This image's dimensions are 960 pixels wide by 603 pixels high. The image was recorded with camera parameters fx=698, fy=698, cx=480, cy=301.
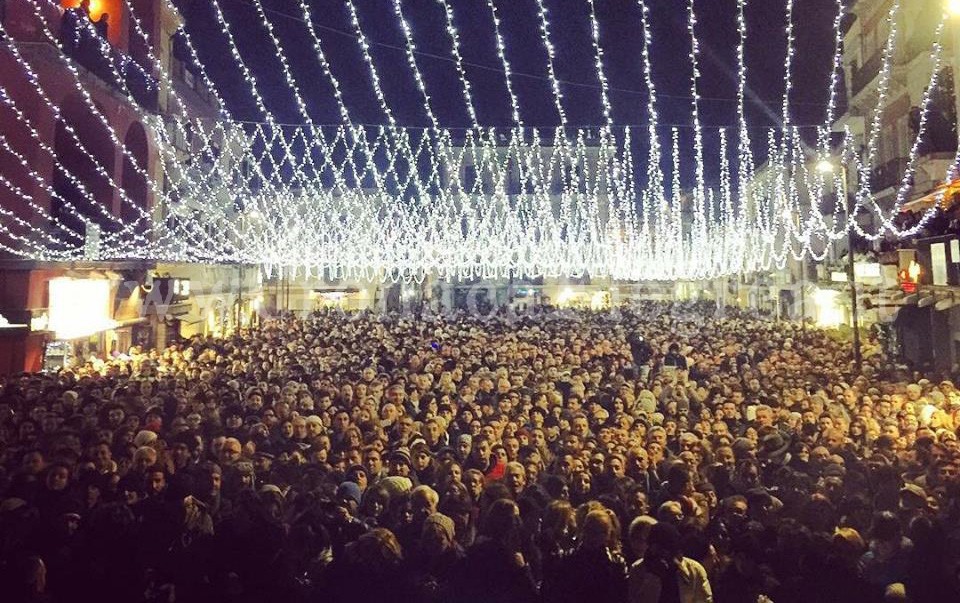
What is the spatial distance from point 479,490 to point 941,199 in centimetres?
1180

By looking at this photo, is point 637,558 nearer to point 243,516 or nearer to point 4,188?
point 243,516

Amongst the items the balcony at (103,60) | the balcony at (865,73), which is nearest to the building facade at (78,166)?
the balcony at (103,60)

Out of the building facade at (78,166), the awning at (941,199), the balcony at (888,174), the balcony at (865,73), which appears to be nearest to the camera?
the awning at (941,199)

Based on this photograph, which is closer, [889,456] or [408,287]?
[889,456]

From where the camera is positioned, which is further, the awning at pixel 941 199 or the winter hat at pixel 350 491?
the awning at pixel 941 199

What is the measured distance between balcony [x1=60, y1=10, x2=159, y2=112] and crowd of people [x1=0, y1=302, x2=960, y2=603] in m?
10.2

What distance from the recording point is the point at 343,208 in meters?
41.6

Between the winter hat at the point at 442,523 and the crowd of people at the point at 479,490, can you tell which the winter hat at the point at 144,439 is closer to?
the crowd of people at the point at 479,490

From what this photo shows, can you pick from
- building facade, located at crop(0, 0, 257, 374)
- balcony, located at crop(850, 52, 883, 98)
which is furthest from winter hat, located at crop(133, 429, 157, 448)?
balcony, located at crop(850, 52, 883, 98)

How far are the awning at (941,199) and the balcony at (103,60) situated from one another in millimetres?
19113

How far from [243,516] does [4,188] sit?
15.1 m

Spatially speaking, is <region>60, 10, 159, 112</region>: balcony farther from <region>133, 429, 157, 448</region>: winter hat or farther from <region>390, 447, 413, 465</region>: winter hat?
<region>390, 447, 413, 465</region>: winter hat

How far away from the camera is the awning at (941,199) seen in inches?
491

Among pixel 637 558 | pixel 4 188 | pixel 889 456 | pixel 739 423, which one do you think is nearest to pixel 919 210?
pixel 739 423
